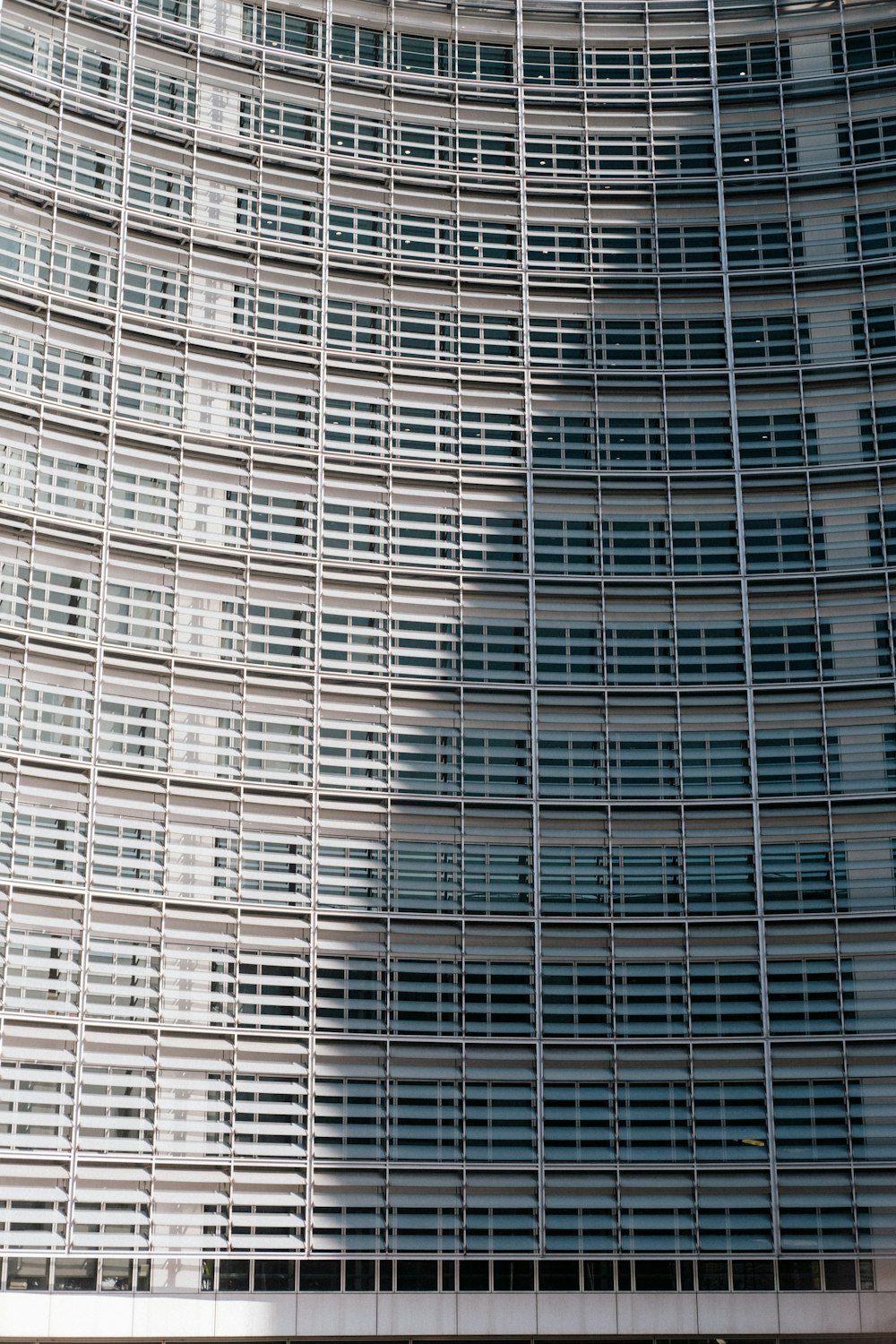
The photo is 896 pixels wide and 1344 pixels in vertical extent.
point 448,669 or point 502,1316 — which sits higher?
point 448,669

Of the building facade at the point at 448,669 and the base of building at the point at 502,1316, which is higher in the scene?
the building facade at the point at 448,669

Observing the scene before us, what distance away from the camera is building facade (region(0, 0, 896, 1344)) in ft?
109

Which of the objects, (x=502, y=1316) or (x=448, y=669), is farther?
(x=448, y=669)

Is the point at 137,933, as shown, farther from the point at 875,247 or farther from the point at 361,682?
the point at 875,247

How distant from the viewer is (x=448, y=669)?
37.2 meters

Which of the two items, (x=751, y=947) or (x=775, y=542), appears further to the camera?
(x=775, y=542)

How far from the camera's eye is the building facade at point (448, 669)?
33.3 m

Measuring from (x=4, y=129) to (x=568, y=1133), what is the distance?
24777 millimetres

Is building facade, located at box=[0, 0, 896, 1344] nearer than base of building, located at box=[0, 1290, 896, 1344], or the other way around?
base of building, located at box=[0, 1290, 896, 1344]

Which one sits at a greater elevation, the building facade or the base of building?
the building facade

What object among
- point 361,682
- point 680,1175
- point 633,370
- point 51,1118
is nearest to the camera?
point 51,1118

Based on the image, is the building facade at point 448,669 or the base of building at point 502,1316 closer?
the base of building at point 502,1316

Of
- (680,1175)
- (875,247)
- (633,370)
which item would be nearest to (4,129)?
(633,370)

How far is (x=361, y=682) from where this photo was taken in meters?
36.7
